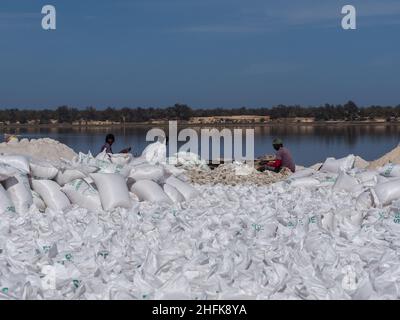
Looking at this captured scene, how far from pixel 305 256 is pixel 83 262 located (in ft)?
3.53

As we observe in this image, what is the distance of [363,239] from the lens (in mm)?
4027

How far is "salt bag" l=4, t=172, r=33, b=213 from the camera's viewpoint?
499 centimetres

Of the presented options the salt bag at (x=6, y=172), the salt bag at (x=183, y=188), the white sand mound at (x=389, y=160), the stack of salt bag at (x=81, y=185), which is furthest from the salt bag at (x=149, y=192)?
the white sand mound at (x=389, y=160)

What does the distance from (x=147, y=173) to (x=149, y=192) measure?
10.0 inches

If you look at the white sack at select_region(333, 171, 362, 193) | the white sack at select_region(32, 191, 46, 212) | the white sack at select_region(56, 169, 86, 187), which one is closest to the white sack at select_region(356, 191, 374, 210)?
the white sack at select_region(333, 171, 362, 193)

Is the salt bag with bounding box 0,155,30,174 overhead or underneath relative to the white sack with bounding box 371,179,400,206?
overhead

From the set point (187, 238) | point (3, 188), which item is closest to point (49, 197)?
point (3, 188)

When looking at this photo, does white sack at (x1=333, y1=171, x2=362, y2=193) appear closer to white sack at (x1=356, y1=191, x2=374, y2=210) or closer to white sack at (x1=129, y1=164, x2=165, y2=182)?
white sack at (x1=356, y1=191, x2=374, y2=210)

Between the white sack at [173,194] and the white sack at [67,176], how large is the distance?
2.32 ft

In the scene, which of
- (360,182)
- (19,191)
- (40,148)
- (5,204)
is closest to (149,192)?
(19,191)

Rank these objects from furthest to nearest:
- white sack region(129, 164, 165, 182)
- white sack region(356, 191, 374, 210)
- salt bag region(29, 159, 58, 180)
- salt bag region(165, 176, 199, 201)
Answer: salt bag region(165, 176, 199, 201), white sack region(129, 164, 165, 182), salt bag region(29, 159, 58, 180), white sack region(356, 191, 374, 210)

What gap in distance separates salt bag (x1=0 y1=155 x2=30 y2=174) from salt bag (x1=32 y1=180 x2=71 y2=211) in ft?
0.41

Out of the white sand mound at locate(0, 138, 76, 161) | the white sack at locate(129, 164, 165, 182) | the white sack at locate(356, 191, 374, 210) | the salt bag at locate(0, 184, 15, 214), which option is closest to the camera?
the salt bag at locate(0, 184, 15, 214)

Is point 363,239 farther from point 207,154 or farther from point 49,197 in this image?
point 207,154
